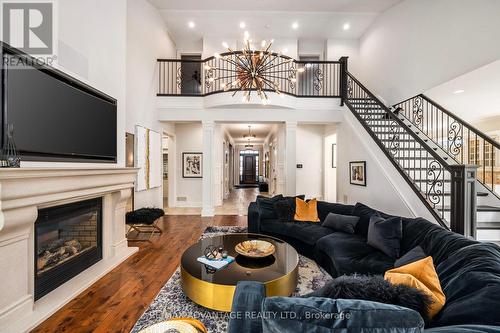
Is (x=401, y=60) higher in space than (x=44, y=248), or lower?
higher

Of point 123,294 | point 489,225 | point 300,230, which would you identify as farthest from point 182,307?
point 489,225

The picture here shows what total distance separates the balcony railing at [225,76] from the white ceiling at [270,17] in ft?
3.24

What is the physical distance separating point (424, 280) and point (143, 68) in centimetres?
623

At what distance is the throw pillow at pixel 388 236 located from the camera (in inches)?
95.4

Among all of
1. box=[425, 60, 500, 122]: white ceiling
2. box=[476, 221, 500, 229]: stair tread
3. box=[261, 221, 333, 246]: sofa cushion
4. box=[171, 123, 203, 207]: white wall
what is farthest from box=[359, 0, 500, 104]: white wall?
box=[171, 123, 203, 207]: white wall

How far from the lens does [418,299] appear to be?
1.11m

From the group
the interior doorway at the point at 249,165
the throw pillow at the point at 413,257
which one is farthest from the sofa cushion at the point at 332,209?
the interior doorway at the point at 249,165

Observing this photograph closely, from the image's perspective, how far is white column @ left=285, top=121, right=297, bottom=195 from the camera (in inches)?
238

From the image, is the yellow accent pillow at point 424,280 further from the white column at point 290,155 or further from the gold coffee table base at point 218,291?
the white column at point 290,155

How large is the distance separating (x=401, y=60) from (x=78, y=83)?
6497 millimetres

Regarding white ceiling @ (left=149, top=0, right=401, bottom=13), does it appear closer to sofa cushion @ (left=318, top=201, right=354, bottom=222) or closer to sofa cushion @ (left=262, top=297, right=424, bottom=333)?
sofa cushion @ (left=318, top=201, right=354, bottom=222)

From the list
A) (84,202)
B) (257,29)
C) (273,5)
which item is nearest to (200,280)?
(84,202)

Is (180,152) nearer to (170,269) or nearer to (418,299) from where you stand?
(170,269)

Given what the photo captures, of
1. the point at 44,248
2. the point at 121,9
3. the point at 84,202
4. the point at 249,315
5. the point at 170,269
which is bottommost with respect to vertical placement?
Result: the point at 170,269
